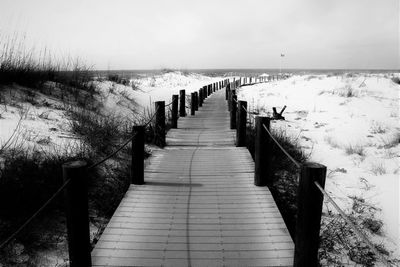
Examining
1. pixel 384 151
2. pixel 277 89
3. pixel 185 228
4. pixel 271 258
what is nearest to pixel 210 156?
pixel 185 228

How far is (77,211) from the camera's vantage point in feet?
10.6

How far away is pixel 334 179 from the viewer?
8289 mm

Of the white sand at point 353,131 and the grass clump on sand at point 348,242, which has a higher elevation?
the white sand at point 353,131

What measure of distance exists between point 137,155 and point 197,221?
1663 millimetres

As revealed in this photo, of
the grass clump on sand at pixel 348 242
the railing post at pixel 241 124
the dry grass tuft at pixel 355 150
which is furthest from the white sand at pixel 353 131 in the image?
the railing post at pixel 241 124

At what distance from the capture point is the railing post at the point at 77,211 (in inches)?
→ 122

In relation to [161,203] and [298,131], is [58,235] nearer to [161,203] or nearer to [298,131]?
[161,203]

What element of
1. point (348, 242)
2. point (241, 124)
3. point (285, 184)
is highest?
point (241, 124)

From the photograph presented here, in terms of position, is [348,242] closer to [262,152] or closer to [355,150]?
[262,152]

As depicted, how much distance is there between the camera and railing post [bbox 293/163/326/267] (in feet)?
10.4

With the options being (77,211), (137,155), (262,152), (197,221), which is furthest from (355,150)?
(77,211)

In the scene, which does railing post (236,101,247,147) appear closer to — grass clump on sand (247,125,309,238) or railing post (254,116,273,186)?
grass clump on sand (247,125,309,238)

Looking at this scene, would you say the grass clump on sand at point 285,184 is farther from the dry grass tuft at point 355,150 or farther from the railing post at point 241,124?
the dry grass tuft at point 355,150

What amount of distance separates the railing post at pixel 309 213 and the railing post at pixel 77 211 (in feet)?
6.59
